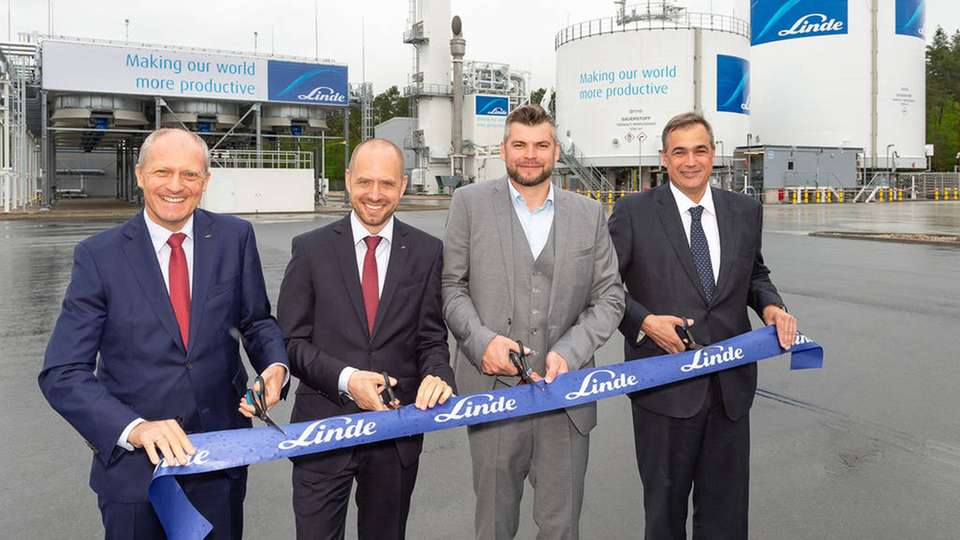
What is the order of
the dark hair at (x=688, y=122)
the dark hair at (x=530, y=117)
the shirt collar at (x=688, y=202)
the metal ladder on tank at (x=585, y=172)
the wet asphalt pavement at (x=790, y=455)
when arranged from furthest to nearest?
the metal ladder on tank at (x=585, y=172) → the wet asphalt pavement at (x=790, y=455) → the shirt collar at (x=688, y=202) → the dark hair at (x=688, y=122) → the dark hair at (x=530, y=117)

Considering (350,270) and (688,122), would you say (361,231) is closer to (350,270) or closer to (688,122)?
(350,270)

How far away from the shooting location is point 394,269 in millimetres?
3141

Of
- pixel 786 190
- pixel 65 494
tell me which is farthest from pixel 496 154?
pixel 65 494

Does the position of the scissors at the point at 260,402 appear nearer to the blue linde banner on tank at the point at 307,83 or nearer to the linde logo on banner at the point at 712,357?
the linde logo on banner at the point at 712,357

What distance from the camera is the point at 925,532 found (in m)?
3.91

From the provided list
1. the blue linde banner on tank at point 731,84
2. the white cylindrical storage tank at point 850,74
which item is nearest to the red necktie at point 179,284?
the blue linde banner on tank at point 731,84

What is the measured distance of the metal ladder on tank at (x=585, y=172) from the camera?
47.2m

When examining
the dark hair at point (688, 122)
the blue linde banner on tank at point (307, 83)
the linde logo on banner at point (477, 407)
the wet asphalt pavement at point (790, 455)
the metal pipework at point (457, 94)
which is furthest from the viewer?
the metal pipework at point (457, 94)

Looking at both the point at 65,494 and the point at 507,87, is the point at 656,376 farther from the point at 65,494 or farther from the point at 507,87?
the point at 507,87

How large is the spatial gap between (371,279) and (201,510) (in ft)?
3.63

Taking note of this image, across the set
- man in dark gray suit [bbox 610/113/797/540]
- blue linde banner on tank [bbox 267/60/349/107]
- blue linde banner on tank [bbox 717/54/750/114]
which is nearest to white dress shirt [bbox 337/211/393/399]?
man in dark gray suit [bbox 610/113/797/540]

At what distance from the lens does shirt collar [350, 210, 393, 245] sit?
3173mm

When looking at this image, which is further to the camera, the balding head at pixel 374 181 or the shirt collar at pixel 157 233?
the balding head at pixel 374 181

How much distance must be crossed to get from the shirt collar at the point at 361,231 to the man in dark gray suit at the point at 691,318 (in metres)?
1.13
